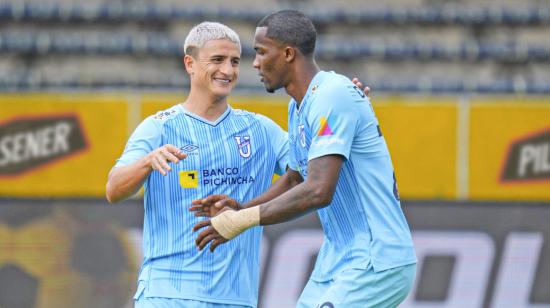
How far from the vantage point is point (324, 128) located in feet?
14.3

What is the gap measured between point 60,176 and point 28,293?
1.08m

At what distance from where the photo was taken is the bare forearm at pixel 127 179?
4645mm

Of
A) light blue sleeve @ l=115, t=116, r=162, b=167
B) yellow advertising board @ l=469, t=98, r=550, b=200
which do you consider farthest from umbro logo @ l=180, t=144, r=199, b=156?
yellow advertising board @ l=469, t=98, r=550, b=200

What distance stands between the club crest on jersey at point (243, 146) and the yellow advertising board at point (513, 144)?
4.18 meters

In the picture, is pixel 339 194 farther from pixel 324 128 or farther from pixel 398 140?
pixel 398 140

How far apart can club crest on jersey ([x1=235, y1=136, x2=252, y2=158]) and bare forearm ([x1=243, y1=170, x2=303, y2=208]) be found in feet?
0.70

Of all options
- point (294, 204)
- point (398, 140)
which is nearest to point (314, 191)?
point (294, 204)

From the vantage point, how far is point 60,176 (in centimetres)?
879

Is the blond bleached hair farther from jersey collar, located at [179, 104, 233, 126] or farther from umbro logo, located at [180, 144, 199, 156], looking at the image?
umbro logo, located at [180, 144, 199, 156]

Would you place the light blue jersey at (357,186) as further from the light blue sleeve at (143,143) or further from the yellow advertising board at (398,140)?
the yellow advertising board at (398,140)

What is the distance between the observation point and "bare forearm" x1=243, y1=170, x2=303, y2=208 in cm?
490

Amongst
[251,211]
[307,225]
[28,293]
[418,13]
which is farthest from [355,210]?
[418,13]

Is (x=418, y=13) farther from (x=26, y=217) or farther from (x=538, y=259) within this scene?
(x=26, y=217)

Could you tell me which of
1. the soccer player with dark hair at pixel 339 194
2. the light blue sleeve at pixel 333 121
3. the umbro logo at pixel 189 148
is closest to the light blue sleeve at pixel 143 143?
the umbro logo at pixel 189 148
